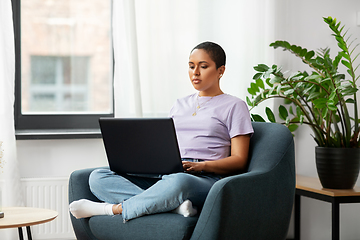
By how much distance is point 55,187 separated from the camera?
2381 millimetres

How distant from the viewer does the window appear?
252 cm

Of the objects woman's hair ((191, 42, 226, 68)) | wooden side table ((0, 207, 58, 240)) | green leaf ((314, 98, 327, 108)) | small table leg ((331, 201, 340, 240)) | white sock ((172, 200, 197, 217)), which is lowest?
small table leg ((331, 201, 340, 240))

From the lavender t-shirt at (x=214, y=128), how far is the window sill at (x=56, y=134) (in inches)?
33.0

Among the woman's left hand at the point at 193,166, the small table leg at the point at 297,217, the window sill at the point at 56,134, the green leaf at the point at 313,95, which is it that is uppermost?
the green leaf at the point at 313,95

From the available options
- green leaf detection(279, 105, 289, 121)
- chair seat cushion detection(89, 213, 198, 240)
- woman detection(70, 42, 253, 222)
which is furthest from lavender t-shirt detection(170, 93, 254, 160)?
→ green leaf detection(279, 105, 289, 121)

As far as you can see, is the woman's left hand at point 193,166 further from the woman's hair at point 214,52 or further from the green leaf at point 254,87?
the green leaf at point 254,87

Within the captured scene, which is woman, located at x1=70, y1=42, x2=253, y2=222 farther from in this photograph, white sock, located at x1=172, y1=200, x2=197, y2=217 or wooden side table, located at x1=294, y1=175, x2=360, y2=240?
wooden side table, located at x1=294, y1=175, x2=360, y2=240

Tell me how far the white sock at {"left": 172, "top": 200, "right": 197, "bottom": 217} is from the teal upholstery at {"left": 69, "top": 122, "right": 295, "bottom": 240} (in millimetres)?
22

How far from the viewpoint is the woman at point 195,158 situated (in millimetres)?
1436

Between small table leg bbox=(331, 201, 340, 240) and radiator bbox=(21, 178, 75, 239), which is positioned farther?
radiator bbox=(21, 178, 75, 239)

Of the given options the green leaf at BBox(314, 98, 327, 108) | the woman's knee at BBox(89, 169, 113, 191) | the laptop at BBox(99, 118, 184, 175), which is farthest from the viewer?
the green leaf at BBox(314, 98, 327, 108)

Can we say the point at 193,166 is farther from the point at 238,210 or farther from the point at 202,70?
the point at 202,70

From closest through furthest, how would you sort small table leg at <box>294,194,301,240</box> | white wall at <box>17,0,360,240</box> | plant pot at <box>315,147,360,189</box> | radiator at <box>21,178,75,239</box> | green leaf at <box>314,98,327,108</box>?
1. green leaf at <box>314,98,327,108</box>
2. plant pot at <box>315,147,360,189</box>
3. radiator at <box>21,178,75,239</box>
4. white wall at <box>17,0,360,240</box>
5. small table leg at <box>294,194,301,240</box>

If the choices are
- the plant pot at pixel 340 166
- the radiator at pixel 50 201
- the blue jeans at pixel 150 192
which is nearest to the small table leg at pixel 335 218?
the plant pot at pixel 340 166
